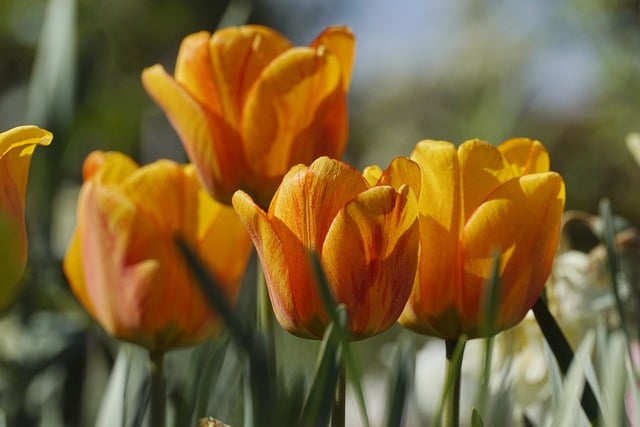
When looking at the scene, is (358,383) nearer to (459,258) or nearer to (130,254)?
(459,258)

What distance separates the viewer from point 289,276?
52 centimetres

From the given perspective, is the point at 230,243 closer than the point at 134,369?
Yes

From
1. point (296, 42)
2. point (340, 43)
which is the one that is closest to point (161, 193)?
point (340, 43)

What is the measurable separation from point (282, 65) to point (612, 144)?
4170 mm

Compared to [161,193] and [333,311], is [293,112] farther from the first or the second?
[333,311]

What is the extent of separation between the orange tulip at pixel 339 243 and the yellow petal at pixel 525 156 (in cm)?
10

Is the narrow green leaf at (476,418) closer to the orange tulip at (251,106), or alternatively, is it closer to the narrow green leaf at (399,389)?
the narrow green leaf at (399,389)

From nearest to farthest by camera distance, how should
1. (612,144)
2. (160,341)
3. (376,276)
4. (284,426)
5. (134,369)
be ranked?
1. (284,426)
2. (376,276)
3. (160,341)
4. (134,369)
5. (612,144)

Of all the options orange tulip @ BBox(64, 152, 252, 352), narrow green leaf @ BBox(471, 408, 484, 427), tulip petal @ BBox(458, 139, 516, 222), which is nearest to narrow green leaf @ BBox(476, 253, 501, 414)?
narrow green leaf @ BBox(471, 408, 484, 427)

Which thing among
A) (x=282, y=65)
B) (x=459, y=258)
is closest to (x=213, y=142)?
(x=282, y=65)

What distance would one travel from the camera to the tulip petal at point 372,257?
499 mm

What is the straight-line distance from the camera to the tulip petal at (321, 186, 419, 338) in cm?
50

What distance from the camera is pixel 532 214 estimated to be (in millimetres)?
532

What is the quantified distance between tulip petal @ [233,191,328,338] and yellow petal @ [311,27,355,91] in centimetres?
23
